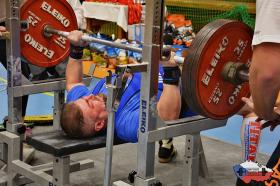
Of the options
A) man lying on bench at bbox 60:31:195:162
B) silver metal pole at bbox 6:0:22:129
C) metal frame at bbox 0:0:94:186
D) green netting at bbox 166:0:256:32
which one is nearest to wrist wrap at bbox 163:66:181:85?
man lying on bench at bbox 60:31:195:162

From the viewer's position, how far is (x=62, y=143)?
2.98m

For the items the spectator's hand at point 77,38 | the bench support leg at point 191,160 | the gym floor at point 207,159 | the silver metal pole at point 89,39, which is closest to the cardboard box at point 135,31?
the gym floor at point 207,159

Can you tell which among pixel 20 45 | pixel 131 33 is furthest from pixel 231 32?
pixel 131 33

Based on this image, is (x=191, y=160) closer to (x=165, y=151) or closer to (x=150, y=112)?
(x=150, y=112)

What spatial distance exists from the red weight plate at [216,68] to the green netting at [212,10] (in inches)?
130

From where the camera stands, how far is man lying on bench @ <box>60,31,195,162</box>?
2.86 metres

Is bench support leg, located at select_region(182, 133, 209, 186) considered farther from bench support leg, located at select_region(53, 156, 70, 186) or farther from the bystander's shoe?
the bystander's shoe

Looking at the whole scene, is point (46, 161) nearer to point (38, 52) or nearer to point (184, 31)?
point (38, 52)

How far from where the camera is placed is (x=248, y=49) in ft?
9.00

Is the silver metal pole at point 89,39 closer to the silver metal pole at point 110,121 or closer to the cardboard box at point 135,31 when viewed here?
the silver metal pole at point 110,121

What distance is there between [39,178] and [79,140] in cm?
44

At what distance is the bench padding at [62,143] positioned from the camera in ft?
9.54

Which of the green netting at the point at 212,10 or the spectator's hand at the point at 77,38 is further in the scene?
the green netting at the point at 212,10

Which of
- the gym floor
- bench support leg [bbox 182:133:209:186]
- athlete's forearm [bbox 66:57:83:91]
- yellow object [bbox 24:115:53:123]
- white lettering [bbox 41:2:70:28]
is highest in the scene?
white lettering [bbox 41:2:70:28]
